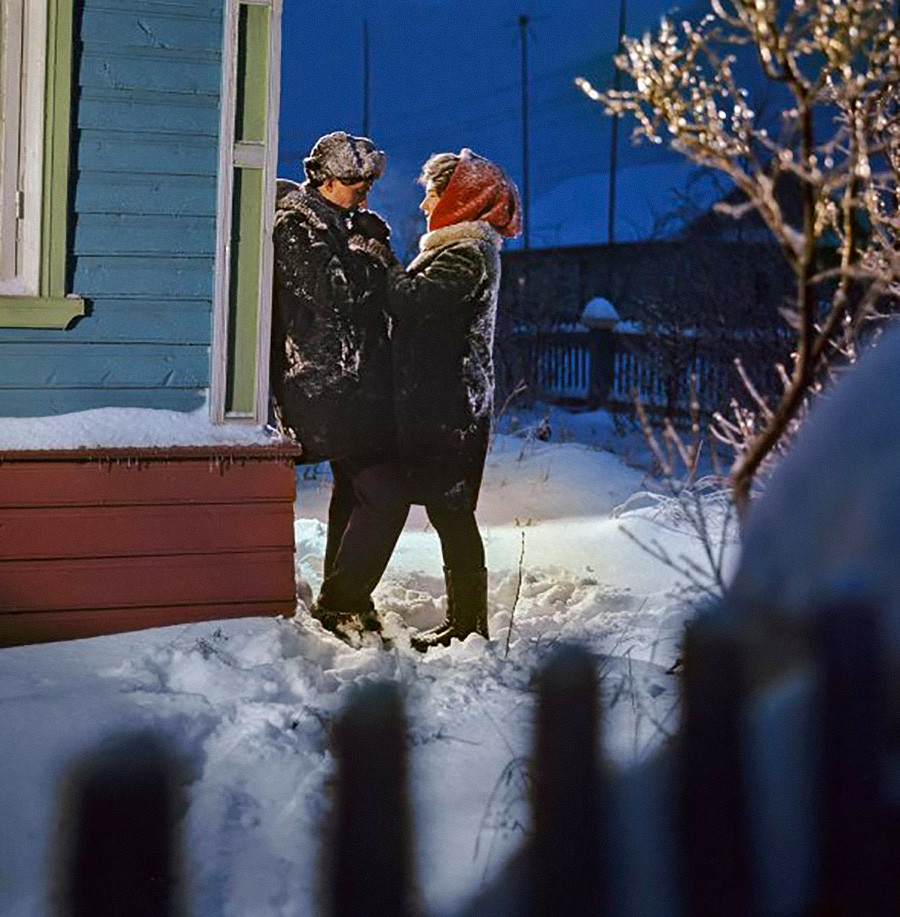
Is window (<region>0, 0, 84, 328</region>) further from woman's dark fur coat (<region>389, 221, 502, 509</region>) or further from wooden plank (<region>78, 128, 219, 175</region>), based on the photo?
woman's dark fur coat (<region>389, 221, 502, 509</region>)

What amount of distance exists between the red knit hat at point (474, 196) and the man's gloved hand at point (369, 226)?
0.60 feet

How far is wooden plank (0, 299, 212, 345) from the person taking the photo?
519 cm

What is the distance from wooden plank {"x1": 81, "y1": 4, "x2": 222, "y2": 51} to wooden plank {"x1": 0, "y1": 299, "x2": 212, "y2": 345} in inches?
36.7

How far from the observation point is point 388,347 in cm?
556

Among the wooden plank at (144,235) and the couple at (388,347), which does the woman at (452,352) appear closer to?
the couple at (388,347)

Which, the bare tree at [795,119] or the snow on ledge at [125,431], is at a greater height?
the bare tree at [795,119]

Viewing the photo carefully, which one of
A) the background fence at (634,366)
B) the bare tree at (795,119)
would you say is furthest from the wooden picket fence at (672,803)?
the background fence at (634,366)

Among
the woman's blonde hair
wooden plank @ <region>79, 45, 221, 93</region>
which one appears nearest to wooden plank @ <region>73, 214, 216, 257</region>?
wooden plank @ <region>79, 45, 221, 93</region>

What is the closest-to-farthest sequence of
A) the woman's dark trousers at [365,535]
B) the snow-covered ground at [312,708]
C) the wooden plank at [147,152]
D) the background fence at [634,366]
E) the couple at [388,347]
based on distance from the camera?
the snow-covered ground at [312,708] < the wooden plank at [147,152] < the couple at [388,347] < the woman's dark trousers at [365,535] < the background fence at [634,366]

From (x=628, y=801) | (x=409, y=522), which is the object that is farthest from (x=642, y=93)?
(x=409, y=522)

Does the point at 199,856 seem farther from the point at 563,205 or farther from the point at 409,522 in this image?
the point at 563,205

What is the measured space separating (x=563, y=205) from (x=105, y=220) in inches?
1615

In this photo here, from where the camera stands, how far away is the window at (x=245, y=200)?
525 cm

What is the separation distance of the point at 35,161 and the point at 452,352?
1.69 metres
